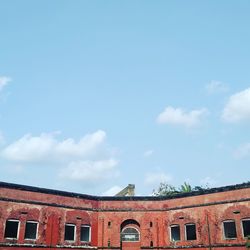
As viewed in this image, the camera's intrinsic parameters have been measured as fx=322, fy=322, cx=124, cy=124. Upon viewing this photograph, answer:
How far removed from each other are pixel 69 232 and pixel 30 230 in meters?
3.07

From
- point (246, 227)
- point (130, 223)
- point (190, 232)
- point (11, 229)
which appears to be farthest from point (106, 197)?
point (246, 227)

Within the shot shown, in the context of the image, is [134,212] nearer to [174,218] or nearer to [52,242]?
[174,218]

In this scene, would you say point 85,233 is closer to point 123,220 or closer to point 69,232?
point 69,232

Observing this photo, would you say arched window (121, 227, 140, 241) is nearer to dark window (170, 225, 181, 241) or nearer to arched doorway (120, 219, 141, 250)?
arched doorway (120, 219, 141, 250)

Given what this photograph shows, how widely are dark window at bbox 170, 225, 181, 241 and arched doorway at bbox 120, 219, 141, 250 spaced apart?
270 cm

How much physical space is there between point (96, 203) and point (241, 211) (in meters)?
11.4

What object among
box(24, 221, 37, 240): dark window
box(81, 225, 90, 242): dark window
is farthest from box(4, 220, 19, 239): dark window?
box(81, 225, 90, 242): dark window

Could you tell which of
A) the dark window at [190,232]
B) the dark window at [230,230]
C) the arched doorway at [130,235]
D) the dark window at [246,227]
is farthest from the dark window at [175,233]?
the dark window at [246,227]

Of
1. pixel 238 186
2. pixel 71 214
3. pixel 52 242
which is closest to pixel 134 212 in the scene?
pixel 71 214

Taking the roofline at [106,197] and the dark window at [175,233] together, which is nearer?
the roofline at [106,197]

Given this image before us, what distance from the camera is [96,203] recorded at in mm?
27016

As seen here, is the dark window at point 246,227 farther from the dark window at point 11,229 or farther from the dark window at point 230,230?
the dark window at point 11,229

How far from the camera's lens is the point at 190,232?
25.1m

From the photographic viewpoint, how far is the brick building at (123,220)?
904 inches
